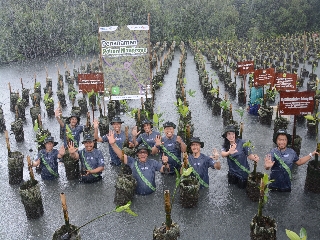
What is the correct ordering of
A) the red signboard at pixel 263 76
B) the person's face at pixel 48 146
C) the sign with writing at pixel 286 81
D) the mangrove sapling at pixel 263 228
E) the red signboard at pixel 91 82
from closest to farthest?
the mangrove sapling at pixel 263 228 < the person's face at pixel 48 146 < the sign with writing at pixel 286 81 < the red signboard at pixel 91 82 < the red signboard at pixel 263 76

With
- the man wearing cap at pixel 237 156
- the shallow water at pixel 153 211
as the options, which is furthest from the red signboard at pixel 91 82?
the man wearing cap at pixel 237 156

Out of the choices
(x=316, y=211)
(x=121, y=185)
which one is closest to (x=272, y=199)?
(x=316, y=211)

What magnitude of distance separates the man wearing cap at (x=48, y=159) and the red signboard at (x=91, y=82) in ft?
14.1

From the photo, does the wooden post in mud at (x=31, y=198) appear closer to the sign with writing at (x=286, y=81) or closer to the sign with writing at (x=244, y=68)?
the sign with writing at (x=286, y=81)

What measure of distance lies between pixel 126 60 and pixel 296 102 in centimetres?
605

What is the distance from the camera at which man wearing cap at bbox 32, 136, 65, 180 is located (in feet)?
26.0

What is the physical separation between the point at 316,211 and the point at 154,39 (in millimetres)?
41857

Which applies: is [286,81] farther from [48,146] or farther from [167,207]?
[48,146]

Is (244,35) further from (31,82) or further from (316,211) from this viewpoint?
(316,211)

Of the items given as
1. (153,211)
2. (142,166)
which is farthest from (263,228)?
(142,166)

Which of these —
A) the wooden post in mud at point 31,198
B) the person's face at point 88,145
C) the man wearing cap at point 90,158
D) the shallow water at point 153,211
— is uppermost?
the person's face at point 88,145

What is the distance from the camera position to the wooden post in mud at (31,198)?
675 cm

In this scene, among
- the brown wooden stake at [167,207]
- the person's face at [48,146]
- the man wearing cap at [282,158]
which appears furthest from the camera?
the person's face at [48,146]

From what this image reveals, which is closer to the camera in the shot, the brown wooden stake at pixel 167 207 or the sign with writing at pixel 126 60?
the brown wooden stake at pixel 167 207
